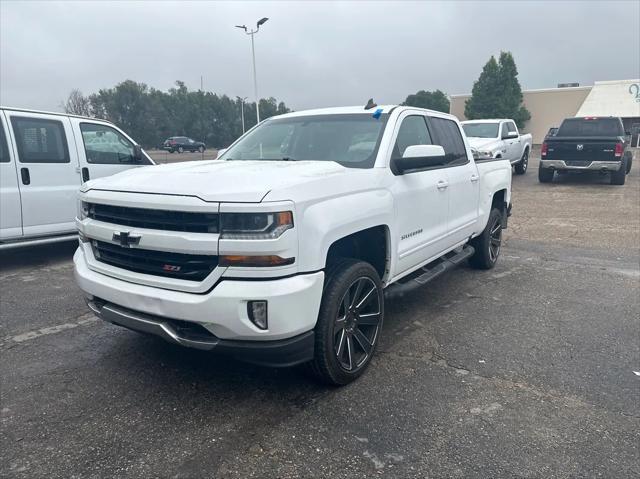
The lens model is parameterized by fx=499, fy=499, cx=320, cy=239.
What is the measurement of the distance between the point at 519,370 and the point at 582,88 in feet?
164

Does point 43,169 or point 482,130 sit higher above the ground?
point 482,130

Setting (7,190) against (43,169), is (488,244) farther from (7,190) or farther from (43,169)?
(7,190)

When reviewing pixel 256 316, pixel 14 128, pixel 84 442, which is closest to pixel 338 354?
pixel 256 316

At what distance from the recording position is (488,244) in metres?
6.24

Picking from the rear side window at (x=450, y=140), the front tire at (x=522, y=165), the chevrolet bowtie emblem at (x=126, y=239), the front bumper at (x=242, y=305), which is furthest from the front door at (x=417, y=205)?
the front tire at (x=522, y=165)

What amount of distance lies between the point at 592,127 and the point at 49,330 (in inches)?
609

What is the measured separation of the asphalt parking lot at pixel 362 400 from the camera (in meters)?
2.63

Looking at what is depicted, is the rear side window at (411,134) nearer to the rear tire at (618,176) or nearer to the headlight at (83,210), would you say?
the headlight at (83,210)

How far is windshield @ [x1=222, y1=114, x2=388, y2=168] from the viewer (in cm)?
399

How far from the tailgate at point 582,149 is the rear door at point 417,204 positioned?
438 inches

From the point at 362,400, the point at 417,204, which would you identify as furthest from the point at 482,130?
the point at 362,400

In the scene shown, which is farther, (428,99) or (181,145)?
(428,99)

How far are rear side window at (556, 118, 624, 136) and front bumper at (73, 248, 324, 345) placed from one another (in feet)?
47.8

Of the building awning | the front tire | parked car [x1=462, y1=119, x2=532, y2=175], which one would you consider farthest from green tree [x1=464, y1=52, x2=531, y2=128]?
parked car [x1=462, y1=119, x2=532, y2=175]
